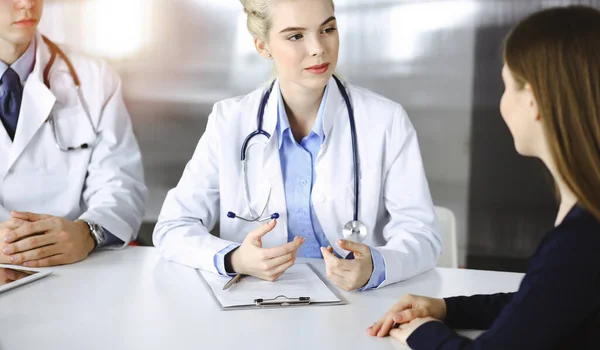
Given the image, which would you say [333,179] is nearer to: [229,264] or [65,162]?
[229,264]

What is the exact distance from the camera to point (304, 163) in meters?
1.71

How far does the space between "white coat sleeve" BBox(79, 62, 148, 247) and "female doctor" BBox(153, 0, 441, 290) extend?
234mm

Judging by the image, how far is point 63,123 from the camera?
1.96 metres

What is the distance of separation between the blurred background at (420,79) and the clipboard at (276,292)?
1.16 m

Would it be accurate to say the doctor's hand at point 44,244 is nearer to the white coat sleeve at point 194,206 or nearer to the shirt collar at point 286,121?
the white coat sleeve at point 194,206

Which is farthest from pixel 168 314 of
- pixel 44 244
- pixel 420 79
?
pixel 420 79

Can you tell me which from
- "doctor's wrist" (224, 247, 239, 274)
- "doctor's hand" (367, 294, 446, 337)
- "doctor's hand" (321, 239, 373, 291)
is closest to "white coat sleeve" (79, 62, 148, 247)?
"doctor's wrist" (224, 247, 239, 274)

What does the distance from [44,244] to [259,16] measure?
760 millimetres

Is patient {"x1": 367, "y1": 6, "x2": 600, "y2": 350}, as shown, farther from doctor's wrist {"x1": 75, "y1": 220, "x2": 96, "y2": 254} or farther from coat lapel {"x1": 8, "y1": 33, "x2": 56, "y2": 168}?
coat lapel {"x1": 8, "y1": 33, "x2": 56, "y2": 168}

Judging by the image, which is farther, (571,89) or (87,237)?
(87,237)

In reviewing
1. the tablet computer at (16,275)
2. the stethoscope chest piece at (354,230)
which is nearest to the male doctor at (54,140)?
the tablet computer at (16,275)

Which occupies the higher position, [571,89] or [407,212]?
[571,89]

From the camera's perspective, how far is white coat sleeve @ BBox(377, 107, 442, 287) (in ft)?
4.70

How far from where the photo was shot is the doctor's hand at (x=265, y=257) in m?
1.34
